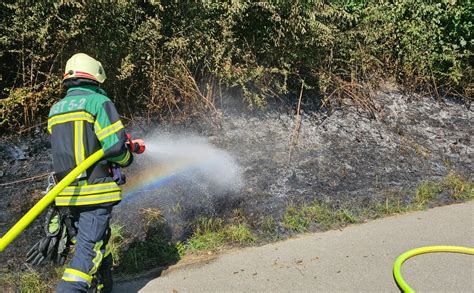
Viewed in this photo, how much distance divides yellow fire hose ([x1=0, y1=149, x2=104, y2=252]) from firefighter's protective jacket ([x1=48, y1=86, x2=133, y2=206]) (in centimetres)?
9

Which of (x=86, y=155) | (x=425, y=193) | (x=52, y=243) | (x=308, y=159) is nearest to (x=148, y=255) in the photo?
(x=52, y=243)

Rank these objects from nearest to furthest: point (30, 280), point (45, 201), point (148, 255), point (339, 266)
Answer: point (45, 201) < point (30, 280) < point (339, 266) < point (148, 255)

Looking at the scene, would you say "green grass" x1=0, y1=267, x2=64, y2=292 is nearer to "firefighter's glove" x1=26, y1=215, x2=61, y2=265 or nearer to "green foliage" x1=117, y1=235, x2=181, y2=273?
"firefighter's glove" x1=26, y1=215, x2=61, y2=265

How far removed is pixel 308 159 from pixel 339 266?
1899 mm

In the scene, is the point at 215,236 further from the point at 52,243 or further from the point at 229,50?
the point at 229,50

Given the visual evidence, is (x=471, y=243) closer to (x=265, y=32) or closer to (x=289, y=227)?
(x=289, y=227)

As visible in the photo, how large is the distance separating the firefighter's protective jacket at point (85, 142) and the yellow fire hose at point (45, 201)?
3.7 inches

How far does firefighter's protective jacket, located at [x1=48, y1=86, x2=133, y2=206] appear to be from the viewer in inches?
122

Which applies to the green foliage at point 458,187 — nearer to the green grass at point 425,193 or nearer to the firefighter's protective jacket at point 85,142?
the green grass at point 425,193

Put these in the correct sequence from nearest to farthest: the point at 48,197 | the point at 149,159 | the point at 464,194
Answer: the point at 48,197
the point at 464,194
the point at 149,159

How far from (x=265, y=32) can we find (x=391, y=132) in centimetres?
219

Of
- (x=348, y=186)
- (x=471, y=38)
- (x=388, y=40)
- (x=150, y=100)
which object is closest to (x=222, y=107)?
(x=150, y=100)

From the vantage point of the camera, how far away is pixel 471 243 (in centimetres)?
411

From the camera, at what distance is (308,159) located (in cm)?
547
